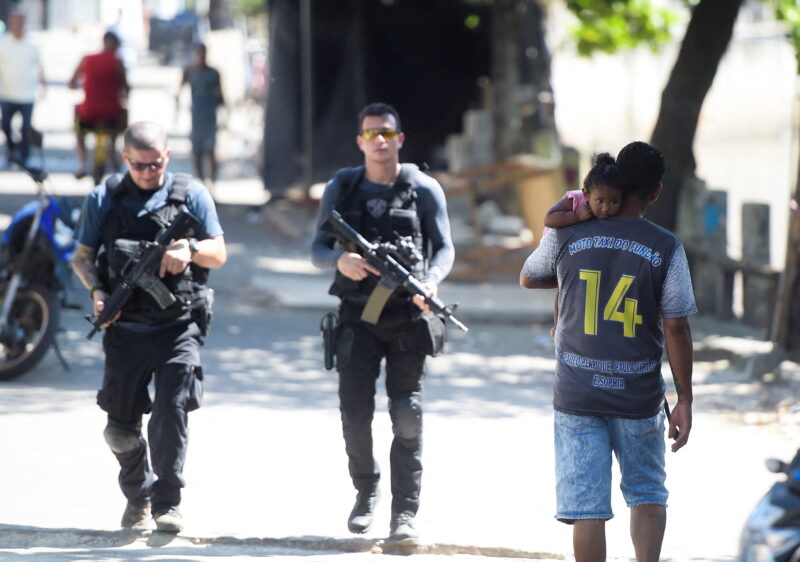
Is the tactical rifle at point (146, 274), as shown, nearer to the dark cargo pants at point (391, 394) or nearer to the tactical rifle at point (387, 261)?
the tactical rifle at point (387, 261)

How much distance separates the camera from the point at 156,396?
19.1ft

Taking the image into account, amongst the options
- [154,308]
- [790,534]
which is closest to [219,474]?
[154,308]

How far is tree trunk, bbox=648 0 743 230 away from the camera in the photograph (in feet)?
36.2

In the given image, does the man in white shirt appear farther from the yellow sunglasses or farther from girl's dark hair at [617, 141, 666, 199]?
girl's dark hair at [617, 141, 666, 199]

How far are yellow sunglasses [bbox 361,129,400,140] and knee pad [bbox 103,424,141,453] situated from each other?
5.27 feet

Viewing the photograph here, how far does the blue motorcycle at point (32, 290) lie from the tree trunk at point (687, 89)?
4.89 meters

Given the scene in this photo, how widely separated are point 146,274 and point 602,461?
211cm

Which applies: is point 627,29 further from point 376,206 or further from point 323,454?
point 376,206

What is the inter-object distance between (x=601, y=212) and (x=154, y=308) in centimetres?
211

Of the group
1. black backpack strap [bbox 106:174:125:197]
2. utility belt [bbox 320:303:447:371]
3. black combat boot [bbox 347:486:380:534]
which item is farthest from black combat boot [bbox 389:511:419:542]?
black backpack strap [bbox 106:174:125:197]

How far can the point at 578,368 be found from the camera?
4656mm

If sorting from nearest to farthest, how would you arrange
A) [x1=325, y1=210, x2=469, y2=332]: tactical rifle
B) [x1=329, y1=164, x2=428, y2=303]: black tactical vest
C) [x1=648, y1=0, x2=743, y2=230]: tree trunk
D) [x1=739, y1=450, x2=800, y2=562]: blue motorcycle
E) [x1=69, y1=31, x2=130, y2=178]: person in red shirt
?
[x1=739, y1=450, x2=800, y2=562]: blue motorcycle → [x1=325, y1=210, x2=469, y2=332]: tactical rifle → [x1=329, y1=164, x2=428, y2=303]: black tactical vest → [x1=648, y1=0, x2=743, y2=230]: tree trunk → [x1=69, y1=31, x2=130, y2=178]: person in red shirt

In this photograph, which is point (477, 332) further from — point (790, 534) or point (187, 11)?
point (187, 11)

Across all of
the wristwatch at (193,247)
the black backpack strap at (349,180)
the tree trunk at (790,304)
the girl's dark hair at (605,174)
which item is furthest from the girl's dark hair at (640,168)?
the tree trunk at (790,304)
